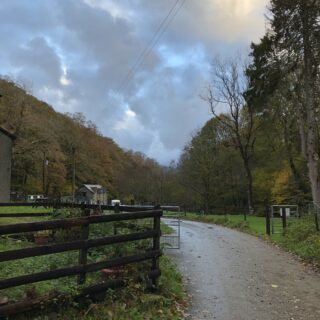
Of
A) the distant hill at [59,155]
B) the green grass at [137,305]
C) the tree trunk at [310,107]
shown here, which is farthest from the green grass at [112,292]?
the distant hill at [59,155]

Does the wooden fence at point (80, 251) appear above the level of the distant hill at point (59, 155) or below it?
below

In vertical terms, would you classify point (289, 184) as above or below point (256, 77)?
below

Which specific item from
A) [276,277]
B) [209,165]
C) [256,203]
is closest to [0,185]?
[209,165]

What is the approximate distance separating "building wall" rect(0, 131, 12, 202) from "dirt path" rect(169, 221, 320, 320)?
40.3 m

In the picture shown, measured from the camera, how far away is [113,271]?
24.6 ft

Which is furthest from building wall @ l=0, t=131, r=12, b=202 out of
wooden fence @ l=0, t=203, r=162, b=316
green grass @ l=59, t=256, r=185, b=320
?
wooden fence @ l=0, t=203, r=162, b=316

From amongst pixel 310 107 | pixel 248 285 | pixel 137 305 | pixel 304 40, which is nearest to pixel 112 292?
pixel 137 305

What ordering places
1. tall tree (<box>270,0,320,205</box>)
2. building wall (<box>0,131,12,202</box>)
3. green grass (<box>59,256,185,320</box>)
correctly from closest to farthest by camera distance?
green grass (<box>59,256,185,320</box>)
tall tree (<box>270,0,320,205</box>)
building wall (<box>0,131,12,202</box>)

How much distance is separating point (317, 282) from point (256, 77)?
23.2 metres

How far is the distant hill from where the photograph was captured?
230 feet

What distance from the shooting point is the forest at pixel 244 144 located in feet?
79.7

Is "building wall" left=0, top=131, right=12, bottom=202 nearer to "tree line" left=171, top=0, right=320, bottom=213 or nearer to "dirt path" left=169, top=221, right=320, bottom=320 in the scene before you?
"tree line" left=171, top=0, right=320, bottom=213

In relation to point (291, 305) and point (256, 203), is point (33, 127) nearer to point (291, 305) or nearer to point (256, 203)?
point (256, 203)

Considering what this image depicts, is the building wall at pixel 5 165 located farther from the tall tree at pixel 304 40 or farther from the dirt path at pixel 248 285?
the dirt path at pixel 248 285
